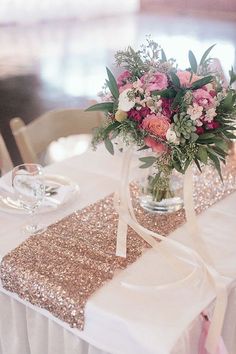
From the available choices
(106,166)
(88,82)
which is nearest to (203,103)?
(106,166)

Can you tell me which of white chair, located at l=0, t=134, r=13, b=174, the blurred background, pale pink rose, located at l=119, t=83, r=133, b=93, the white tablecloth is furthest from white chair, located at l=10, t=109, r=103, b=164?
the blurred background

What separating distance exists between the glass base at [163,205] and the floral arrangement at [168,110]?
17 centimetres

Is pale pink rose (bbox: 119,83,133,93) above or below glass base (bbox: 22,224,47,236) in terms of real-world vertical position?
above

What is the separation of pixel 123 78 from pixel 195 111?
22 cm

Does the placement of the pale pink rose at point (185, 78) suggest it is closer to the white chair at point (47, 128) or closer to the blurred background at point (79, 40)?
the white chair at point (47, 128)

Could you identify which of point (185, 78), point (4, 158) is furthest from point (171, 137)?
point (4, 158)

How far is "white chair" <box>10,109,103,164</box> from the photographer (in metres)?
1.92

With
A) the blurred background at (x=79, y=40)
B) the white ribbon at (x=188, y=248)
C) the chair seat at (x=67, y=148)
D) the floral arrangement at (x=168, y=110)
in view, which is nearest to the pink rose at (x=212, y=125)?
the floral arrangement at (x=168, y=110)

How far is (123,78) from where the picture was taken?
1.29 m

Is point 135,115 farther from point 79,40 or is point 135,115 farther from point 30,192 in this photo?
point 79,40

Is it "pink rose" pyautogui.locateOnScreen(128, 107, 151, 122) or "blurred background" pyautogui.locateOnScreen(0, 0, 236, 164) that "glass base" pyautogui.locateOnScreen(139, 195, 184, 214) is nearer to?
"pink rose" pyautogui.locateOnScreen(128, 107, 151, 122)

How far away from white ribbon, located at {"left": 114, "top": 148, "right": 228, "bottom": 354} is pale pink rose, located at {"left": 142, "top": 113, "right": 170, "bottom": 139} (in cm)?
12

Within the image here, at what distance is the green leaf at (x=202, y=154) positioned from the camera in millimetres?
1194

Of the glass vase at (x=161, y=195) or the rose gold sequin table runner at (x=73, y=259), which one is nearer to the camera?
the rose gold sequin table runner at (x=73, y=259)
